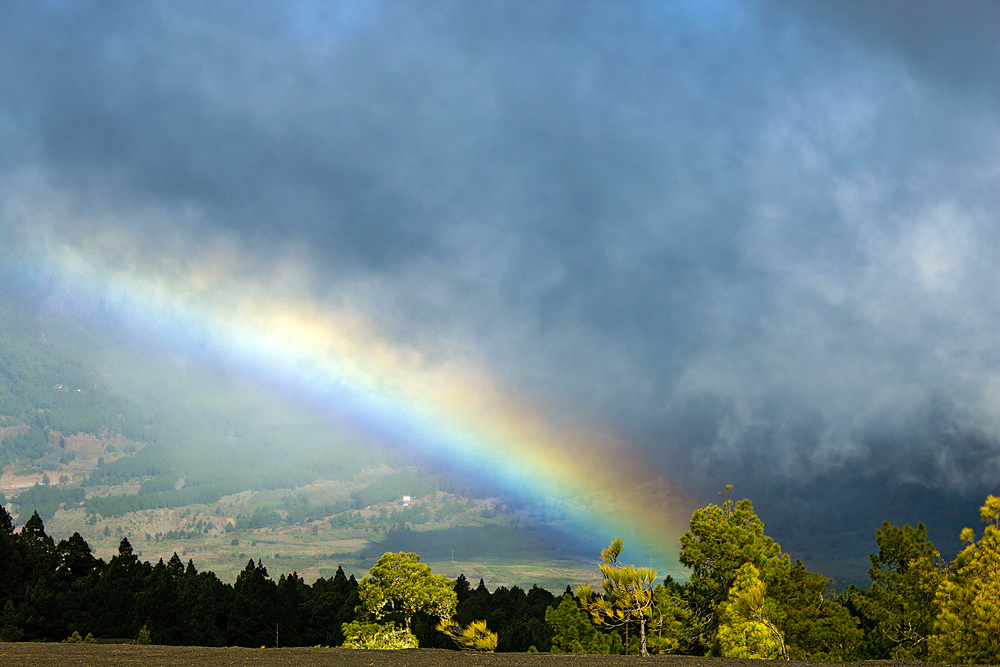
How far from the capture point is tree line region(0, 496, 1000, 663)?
151 ft

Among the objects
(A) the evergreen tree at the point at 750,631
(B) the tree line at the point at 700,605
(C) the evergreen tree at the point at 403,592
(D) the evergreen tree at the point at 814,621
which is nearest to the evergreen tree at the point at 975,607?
(B) the tree line at the point at 700,605

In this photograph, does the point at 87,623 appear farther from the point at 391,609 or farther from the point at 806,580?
the point at 806,580

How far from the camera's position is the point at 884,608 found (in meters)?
68.9

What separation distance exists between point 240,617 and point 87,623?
91.9ft

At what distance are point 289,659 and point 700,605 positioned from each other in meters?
36.9

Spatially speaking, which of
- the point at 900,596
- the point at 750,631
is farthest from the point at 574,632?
the point at 750,631

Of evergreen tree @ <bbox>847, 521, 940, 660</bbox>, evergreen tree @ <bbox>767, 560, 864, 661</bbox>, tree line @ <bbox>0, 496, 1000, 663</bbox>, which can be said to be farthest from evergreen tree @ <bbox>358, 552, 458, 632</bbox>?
evergreen tree @ <bbox>847, 521, 940, 660</bbox>

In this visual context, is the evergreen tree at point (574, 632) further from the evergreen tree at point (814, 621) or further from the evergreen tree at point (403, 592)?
the evergreen tree at point (814, 621)

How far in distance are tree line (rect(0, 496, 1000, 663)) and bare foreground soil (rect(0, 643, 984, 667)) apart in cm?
797

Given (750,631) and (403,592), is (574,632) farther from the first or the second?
(750,631)

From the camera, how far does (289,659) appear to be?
33531 mm

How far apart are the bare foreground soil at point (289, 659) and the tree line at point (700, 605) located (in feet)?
26.1

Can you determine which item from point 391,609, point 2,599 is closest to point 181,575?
point 2,599

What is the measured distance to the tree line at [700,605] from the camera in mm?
46000
